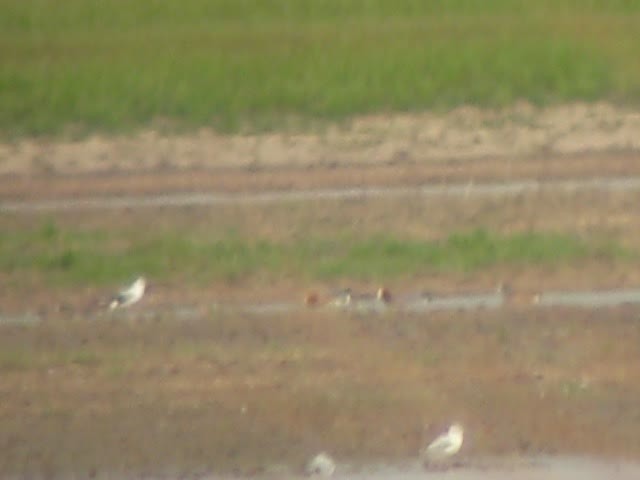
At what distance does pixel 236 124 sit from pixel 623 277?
6.51 metres

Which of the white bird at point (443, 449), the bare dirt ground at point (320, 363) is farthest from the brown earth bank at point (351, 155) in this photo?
the white bird at point (443, 449)

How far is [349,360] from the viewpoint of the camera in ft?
36.8

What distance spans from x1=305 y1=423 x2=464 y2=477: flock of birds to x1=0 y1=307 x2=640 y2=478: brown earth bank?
0.36ft

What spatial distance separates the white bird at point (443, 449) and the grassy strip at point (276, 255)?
3780mm

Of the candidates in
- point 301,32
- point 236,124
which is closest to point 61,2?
point 301,32

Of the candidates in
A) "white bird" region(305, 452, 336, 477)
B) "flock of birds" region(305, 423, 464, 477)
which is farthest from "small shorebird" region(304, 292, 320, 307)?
"white bird" region(305, 452, 336, 477)

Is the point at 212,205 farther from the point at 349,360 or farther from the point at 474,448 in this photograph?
the point at 474,448

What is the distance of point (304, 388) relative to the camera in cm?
1070

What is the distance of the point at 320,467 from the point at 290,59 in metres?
12.0

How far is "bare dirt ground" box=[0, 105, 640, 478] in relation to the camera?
32.3 feet

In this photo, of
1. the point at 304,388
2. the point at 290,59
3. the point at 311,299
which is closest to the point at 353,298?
the point at 311,299

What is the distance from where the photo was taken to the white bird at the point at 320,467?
9273mm

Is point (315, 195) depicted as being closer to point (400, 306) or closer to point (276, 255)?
point (276, 255)

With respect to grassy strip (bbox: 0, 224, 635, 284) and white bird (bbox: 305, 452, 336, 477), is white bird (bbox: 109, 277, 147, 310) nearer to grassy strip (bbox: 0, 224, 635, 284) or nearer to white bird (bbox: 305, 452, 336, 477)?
grassy strip (bbox: 0, 224, 635, 284)
